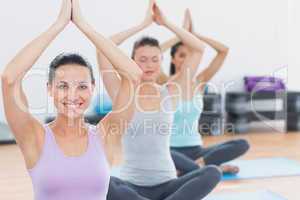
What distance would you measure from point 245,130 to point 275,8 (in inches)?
62.6

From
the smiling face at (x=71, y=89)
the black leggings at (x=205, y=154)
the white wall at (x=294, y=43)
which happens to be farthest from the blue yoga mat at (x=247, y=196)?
the white wall at (x=294, y=43)

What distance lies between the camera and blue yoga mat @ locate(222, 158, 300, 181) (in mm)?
3342

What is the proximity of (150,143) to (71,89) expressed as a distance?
76 centimetres

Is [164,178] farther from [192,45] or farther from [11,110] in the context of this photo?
[11,110]

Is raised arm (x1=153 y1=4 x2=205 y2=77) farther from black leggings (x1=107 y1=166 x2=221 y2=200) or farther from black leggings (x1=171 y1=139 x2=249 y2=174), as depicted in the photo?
black leggings (x1=171 y1=139 x2=249 y2=174)

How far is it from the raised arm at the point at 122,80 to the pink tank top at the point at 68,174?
7cm

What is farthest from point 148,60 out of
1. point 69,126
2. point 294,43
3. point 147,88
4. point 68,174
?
point 294,43

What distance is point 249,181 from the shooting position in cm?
319

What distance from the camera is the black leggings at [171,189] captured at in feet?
6.81

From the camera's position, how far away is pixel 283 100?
5.50m

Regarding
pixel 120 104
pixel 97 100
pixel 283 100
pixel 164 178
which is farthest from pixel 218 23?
pixel 120 104

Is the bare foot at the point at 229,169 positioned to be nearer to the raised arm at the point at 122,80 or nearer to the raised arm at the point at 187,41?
the raised arm at the point at 187,41

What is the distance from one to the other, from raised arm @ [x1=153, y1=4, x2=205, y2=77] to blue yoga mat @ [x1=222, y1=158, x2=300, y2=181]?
3.71ft

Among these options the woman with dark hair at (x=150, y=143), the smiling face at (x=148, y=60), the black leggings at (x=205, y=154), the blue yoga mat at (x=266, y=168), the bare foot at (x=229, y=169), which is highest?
the smiling face at (x=148, y=60)
